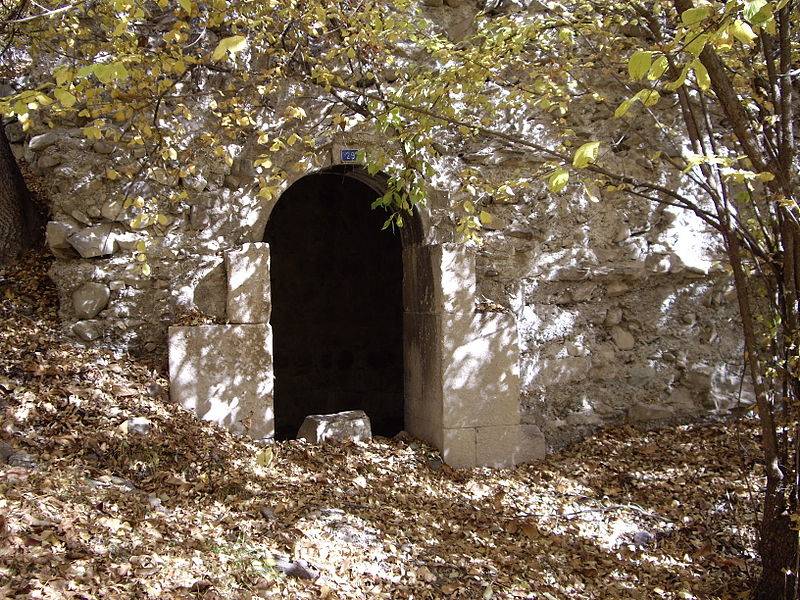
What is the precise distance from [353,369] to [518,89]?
4563mm

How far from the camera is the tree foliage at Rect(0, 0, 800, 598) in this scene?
352 centimetres

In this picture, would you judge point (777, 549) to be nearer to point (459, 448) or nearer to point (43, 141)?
point (459, 448)

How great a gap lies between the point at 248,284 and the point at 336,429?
1.27 metres

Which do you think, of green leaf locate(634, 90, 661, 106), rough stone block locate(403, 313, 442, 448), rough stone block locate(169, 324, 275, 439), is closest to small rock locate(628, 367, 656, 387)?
rough stone block locate(403, 313, 442, 448)

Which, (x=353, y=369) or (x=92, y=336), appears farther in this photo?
(x=353, y=369)

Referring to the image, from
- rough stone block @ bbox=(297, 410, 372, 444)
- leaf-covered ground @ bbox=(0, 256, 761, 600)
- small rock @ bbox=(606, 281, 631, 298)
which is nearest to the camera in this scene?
leaf-covered ground @ bbox=(0, 256, 761, 600)

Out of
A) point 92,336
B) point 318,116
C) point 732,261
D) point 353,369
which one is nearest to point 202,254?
point 92,336

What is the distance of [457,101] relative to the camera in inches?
194

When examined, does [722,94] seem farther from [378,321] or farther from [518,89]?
[378,321]

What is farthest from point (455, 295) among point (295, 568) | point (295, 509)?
point (295, 568)

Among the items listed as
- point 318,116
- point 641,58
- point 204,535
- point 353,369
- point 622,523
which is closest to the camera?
point 641,58

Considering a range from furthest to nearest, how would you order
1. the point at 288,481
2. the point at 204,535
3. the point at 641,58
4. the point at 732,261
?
the point at 288,481
the point at 732,261
the point at 204,535
the point at 641,58

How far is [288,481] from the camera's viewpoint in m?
4.16

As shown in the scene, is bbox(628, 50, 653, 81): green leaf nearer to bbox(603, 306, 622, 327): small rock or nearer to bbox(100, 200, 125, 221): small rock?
bbox(100, 200, 125, 221): small rock
